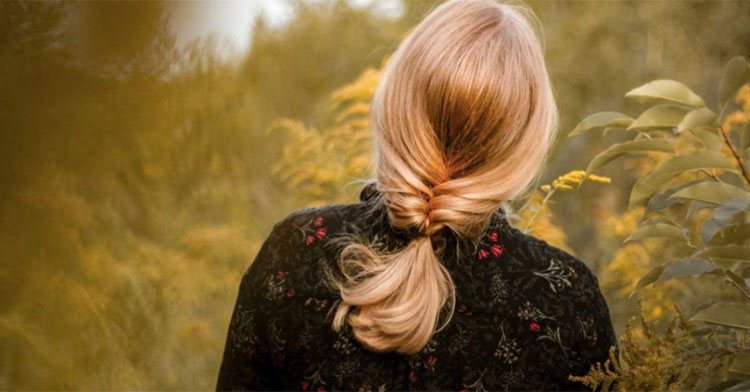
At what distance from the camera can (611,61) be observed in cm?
415

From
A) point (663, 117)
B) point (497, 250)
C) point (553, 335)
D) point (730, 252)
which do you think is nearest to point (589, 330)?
point (553, 335)

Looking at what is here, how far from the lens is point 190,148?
2.90 meters

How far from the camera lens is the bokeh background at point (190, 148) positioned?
144cm

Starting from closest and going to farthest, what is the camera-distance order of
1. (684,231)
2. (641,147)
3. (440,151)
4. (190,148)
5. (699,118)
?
(699,118)
(641,147)
(684,231)
(440,151)
(190,148)

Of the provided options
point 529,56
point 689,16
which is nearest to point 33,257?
point 529,56

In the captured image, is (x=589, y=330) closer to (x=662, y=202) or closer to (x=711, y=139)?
(x=662, y=202)

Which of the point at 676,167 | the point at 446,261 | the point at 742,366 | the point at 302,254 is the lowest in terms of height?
the point at 742,366

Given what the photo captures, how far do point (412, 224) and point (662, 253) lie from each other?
1.94 metres

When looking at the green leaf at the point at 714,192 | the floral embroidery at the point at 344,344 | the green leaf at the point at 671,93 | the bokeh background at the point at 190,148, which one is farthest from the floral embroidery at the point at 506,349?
the bokeh background at the point at 190,148

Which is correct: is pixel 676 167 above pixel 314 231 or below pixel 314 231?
below

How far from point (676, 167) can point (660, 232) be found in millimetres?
116

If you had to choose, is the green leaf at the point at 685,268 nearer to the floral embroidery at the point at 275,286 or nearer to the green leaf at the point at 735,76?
the green leaf at the point at 735,76

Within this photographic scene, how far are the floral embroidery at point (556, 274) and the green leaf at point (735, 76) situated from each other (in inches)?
14.8

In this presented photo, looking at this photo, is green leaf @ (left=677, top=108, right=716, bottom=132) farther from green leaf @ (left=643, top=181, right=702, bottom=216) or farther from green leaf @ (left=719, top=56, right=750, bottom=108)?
green leaf @ (left=643, top=181, right=702, bottom=216)
